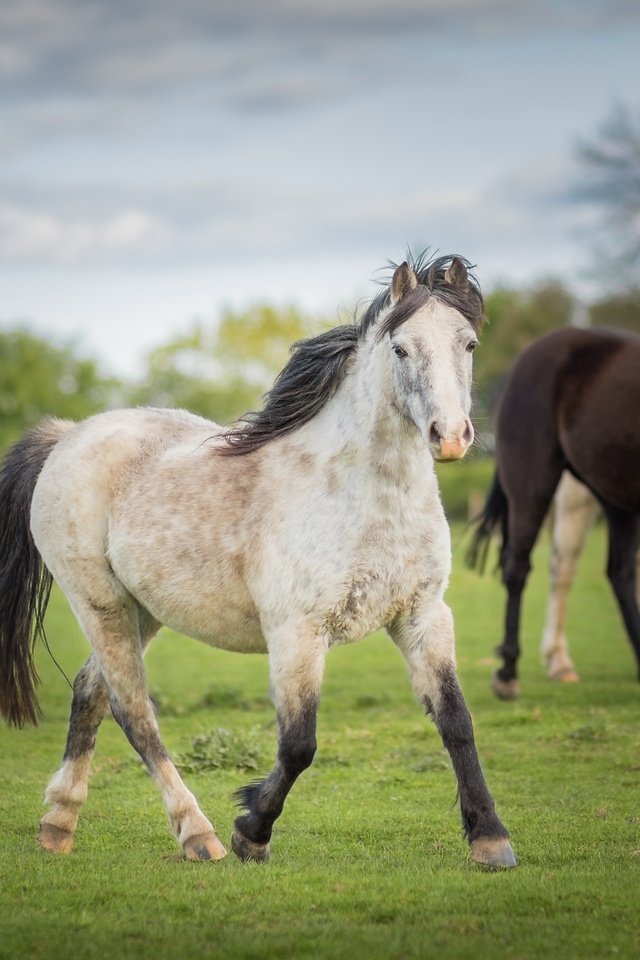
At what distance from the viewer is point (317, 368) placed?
5.55 metres

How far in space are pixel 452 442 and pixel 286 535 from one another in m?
0.98

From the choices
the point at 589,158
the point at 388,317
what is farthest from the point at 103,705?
the point at 589,158

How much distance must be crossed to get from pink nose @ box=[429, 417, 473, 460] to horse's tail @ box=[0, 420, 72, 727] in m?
2.60

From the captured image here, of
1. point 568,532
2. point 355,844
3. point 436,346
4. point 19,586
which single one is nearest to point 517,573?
point 568,532

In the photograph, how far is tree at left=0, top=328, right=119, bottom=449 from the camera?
72750mm

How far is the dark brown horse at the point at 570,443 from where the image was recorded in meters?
9.80

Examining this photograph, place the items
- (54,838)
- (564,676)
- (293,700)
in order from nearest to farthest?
1. (293,700)
2. (54,838)
3. (564,676)

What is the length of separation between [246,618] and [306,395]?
1046 millimetres

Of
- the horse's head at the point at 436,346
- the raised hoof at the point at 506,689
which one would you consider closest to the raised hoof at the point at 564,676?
the raised hoof at the point at 506,689

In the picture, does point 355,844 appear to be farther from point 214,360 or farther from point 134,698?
point 214,360

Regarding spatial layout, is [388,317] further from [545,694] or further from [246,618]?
[545,694]

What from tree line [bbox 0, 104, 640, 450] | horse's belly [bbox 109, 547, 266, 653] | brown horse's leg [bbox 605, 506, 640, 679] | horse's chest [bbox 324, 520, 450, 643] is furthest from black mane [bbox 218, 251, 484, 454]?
tree line [bbox 0, 104, 640, 450]

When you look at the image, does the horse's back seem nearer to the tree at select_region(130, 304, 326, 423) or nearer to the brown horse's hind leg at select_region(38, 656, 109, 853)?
the brown horse's hind leg at select_region(38, 656, 109, 853)

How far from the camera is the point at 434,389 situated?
185 inches
